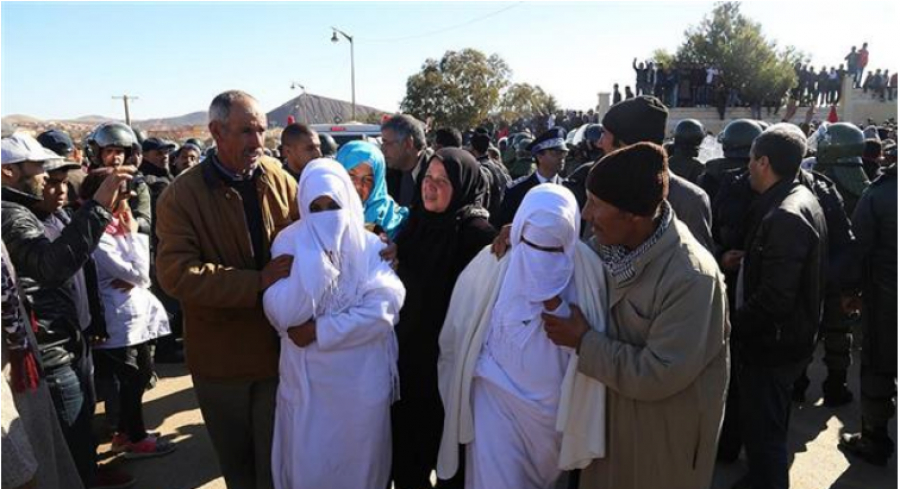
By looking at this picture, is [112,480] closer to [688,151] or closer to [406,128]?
[406,128]

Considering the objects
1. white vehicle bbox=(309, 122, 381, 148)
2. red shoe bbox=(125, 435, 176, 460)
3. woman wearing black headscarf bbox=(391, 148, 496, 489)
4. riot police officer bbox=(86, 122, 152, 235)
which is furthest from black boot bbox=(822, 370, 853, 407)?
white vehicle bbox=(309, 122, 381, 148)

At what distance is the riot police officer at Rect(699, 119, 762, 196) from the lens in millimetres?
4711

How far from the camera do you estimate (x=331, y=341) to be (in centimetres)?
248

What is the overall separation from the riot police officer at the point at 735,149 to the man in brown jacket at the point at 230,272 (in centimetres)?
348

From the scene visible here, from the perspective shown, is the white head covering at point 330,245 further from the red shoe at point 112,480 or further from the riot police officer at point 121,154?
the riot police officer at point 121,154

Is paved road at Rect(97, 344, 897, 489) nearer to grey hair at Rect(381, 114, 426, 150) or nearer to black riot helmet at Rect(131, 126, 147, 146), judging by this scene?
grey hair at Rect(381, 114, 426, 150)

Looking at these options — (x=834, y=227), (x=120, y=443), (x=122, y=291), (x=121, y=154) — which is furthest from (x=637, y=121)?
(x=121, y=154)

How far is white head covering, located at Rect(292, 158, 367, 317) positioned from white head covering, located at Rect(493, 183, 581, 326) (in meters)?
0.64

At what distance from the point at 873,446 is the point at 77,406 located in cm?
439

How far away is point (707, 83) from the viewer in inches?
1124

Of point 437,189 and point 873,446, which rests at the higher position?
point 437,189

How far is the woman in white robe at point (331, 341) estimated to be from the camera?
2477mm

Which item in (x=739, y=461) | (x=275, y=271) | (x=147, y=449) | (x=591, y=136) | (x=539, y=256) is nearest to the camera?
(x=539, y=256)

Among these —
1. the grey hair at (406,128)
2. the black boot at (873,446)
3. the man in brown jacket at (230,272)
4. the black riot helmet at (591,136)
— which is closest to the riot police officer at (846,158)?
the black boot at (873,446)
